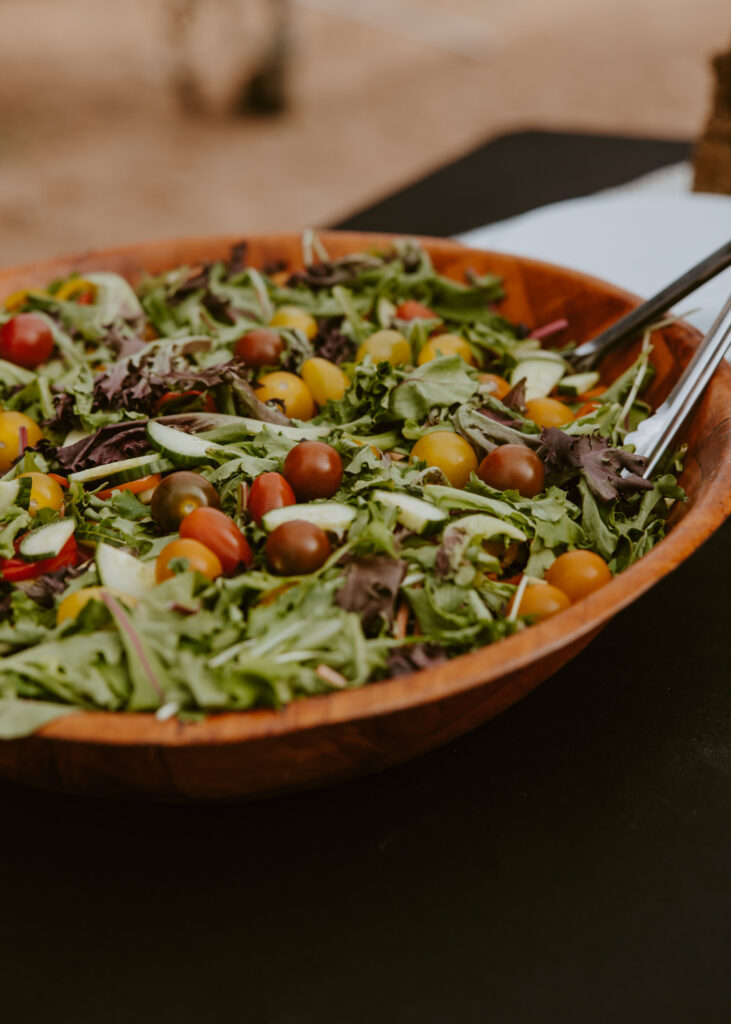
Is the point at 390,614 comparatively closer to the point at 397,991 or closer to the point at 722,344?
the point at 397,991

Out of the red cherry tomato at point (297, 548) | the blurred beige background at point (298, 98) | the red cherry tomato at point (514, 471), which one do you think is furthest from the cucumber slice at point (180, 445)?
the blurred beige background at point (298, 98)

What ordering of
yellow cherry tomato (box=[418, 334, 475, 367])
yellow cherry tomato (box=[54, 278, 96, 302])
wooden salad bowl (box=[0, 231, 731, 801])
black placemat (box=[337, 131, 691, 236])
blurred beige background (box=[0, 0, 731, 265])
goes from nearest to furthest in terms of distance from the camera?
1. wooden salad bowl (box=[0, 231, 731, 801])
2. yellow cherry tomato (box=[418, 334, 475, 367])
3. yellow cherry tomato (box=[54, 278, 96, 302])
4. black placemat (box=[337, 131, 691, 236])
5. blurred beige background (box=[0, 0, 731, 265])

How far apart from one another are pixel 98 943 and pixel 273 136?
879cm

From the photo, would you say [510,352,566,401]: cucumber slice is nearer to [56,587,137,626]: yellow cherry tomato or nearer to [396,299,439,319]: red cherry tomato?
[396,299,439,319]: red cherry tomato

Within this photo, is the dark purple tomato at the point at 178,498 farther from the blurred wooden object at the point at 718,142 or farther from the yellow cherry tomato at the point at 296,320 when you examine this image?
the blurred wooden object at the point at 718,142

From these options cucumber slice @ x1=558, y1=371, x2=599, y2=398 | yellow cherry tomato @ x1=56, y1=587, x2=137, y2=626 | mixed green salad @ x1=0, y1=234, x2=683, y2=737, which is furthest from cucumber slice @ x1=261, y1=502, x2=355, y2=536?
cucumber slice @ x1=558, y1=371, x2=599, y2=398

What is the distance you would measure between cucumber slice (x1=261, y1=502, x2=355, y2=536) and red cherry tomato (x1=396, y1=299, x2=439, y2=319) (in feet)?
2.80

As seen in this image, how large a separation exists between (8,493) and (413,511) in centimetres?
67

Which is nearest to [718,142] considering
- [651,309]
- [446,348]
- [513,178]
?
[513,178]

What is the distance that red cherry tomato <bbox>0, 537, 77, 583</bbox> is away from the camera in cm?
139

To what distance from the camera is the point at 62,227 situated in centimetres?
703

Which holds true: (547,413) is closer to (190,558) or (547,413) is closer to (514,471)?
(514,471)

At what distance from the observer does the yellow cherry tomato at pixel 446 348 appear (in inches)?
76.7

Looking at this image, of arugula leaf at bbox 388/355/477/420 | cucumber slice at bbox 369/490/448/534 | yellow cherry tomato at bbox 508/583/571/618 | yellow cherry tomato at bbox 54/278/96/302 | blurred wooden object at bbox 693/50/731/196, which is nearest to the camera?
yellow cherry tomato at bbox 508/583/571/618
